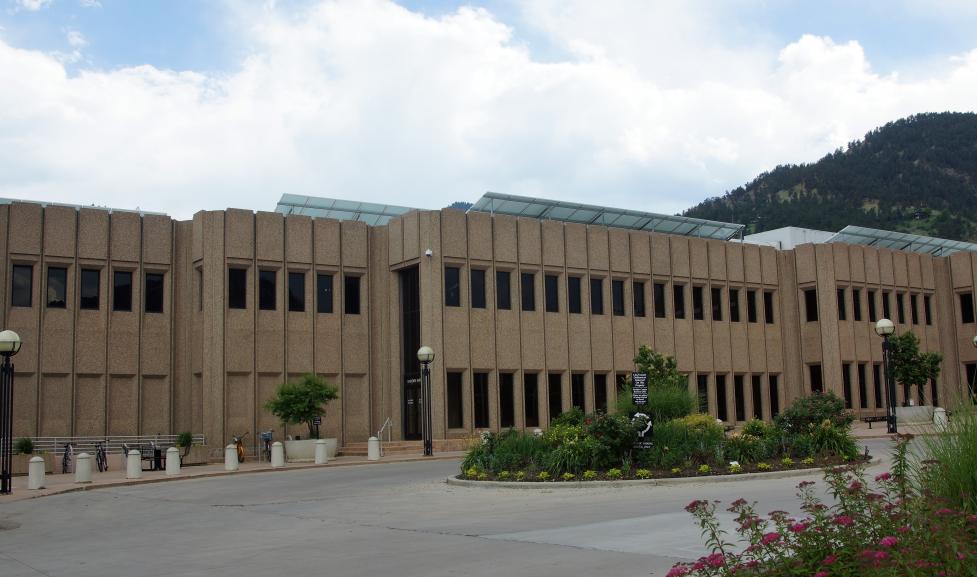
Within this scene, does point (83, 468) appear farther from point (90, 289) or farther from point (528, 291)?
point (528, 291)

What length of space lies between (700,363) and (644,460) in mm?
26571

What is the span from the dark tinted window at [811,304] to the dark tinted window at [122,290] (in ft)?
110

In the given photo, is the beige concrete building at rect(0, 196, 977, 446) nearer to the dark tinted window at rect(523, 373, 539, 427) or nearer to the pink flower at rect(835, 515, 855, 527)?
the dark tinted window at rect(523, 373, 539, 427)

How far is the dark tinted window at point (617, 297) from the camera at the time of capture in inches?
1721

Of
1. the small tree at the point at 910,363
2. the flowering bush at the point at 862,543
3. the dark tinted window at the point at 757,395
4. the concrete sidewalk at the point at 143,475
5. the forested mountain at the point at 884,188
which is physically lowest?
the concrete sidewalk at the point at 143,475

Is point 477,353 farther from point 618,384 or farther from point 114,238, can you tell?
point 114,238

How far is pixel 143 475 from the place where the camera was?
27.7 metres

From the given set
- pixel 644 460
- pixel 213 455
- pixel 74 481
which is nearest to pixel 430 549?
pixel 644 460

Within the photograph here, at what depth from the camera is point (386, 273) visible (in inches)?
1577

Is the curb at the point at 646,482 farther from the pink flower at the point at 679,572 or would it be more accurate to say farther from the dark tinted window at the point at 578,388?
the dark tinted window at the point at 578,388

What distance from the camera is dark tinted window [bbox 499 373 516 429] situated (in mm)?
39625

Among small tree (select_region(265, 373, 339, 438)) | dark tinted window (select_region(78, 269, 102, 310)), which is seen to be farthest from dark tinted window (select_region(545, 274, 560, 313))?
dark tinted window (select_region(78, 269, 102, 310))

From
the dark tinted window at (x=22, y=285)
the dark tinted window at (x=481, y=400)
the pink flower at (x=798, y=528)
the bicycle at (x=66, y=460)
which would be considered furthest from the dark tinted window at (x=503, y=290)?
the pink flower at (x=798, y=528)

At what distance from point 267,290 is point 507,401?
1082cm
